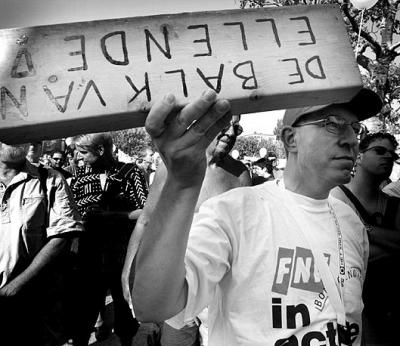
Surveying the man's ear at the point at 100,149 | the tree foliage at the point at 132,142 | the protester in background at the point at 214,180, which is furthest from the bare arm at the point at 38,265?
the tree foliage at the point at 132,142

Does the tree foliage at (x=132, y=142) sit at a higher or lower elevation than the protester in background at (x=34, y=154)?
higher

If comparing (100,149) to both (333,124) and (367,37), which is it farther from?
(367,37)

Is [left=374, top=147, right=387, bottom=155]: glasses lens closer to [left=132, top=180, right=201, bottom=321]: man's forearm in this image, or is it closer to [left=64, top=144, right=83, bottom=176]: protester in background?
[left=132, top=180, right=201, bottom=321]: man's forearm

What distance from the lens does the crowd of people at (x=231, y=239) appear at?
1.06 m

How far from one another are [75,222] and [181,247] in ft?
6.86

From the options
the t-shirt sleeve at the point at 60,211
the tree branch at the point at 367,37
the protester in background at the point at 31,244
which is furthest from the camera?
the tree branch at the point at 367,37

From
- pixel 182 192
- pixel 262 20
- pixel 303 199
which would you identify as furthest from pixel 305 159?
pixel 182 192

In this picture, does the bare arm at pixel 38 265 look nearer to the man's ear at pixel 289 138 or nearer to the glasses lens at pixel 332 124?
the man's ear at pixel 289 138

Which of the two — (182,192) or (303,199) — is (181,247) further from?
(303,199)

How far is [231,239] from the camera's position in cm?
141

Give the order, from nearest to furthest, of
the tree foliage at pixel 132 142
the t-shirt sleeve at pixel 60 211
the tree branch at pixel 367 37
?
the t-shirt sleeve at pixel 60 211, the tree branch at pixel 367 37, the tree foliage at pixel 132 142

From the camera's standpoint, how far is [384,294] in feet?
8.86

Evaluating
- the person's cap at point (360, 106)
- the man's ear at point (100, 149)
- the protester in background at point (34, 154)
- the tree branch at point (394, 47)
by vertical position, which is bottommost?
the person's cap at point (360, 106)

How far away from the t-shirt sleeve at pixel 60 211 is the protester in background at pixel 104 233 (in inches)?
26.2
